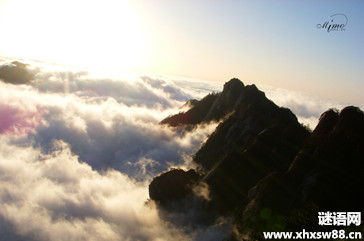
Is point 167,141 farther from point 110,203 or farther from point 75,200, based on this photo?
point 75,200

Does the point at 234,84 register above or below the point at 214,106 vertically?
above

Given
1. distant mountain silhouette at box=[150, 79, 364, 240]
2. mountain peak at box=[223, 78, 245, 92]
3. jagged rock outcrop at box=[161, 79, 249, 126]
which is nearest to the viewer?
distant mountain silhouette at box=[150, 79, 364, 240]

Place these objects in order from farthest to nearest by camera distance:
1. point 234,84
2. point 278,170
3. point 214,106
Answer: point 214,106 → point 234,84 → point 278,170

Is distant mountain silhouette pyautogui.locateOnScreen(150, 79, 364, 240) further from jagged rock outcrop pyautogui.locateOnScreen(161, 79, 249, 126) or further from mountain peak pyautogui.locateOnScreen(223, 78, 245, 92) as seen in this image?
mountain peak pyautogui.locateOnScreen(223, 78, 245, 92)

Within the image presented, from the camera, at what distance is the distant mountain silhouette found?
30141 millimetres

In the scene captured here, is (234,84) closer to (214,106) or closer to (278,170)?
(214,106)

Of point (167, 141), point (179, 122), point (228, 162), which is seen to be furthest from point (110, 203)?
point (228, 162)

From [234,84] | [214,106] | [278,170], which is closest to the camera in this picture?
[278,170]

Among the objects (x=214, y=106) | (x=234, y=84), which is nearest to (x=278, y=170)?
(x=234, y=84)

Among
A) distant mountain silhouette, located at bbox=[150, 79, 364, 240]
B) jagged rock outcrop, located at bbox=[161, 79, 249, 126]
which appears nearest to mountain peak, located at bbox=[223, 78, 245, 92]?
jagged rock outcrop, located at bbox=[161, 79, 249, 126]

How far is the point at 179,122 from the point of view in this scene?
127 metres

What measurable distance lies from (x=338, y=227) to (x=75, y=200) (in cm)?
15817

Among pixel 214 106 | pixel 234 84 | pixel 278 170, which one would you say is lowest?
pixel 278 170

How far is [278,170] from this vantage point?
38.9 metres
